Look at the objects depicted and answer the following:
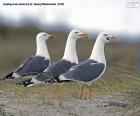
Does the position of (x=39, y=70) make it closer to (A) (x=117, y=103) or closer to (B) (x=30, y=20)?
(A) (x=117, y=103)

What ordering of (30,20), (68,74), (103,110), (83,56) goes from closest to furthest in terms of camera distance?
1. (103,110)
2. (68,74)
3. (83,56)
4. (30,20)

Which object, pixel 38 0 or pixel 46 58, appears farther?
pixel 38 0

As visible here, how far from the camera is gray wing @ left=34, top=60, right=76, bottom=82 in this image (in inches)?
211

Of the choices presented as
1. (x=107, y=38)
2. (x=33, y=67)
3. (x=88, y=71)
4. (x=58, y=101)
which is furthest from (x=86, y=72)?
(x=33, y=67)

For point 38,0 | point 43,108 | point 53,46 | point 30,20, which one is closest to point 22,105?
point 43,108

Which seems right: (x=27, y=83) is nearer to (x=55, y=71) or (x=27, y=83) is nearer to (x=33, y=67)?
(x=55, y=71)

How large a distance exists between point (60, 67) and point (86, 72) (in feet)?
1.12

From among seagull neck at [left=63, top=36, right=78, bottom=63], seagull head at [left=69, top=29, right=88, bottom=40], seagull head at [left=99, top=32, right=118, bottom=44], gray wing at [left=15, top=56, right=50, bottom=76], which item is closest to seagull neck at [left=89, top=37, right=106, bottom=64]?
seagull head at [left=99, top=32, right=118, bottom=44]

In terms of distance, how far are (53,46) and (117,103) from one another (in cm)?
300

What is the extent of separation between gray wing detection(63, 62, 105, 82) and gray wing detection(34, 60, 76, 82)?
0.16 meters

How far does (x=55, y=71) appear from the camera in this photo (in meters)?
5.47

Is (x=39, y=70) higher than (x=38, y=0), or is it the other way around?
(x=38, y=0)

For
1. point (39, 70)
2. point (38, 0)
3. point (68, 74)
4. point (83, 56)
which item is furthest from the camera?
point (83, 56)

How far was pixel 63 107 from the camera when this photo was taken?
192 inches
